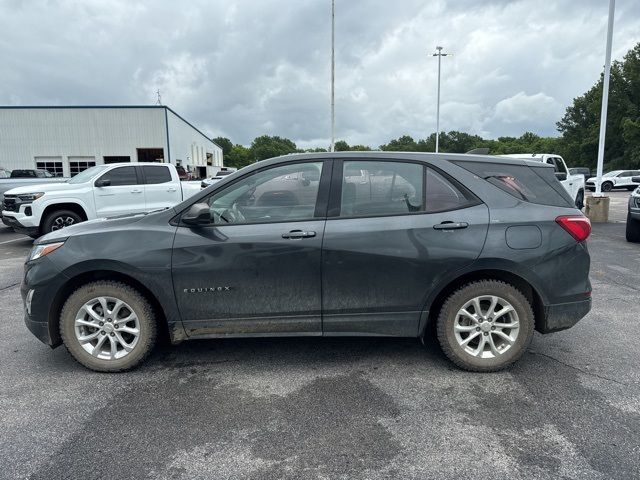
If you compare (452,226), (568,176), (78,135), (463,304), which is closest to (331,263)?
(452,226)

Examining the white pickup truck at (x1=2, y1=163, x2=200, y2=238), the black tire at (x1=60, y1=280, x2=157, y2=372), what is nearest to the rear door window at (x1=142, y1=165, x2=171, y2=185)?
the white pickup truck at (x1=2, y1=163, x2=200, y2=238)

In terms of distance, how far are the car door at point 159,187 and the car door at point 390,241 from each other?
7601 millimetres

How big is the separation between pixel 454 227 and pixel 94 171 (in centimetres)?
926

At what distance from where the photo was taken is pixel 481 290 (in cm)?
343

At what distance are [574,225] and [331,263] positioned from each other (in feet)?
6.20

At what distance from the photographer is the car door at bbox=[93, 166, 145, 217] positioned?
9.76 metres

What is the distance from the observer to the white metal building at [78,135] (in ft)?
110

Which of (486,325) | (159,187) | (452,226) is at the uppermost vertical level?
(159,187)

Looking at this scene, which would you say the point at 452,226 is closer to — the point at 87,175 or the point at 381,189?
the point at 381,189

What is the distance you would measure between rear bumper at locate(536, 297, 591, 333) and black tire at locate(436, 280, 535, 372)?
5.0 inches

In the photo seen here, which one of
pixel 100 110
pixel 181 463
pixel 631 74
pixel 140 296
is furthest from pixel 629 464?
pixel 631 74

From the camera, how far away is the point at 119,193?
32.6 feet

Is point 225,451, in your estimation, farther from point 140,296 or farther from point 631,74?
point 631,74

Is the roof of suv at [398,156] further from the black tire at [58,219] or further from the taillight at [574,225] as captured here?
the black tire at [58,219]
